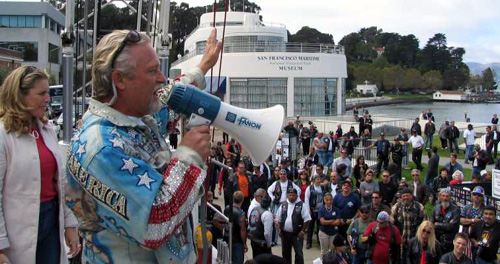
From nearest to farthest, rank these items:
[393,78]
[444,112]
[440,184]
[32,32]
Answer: [440,184]
[32,32]
[444,112]
[393,78]

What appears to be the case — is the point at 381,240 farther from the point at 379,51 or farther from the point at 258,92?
the point at 379,51

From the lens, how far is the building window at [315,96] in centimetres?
3672

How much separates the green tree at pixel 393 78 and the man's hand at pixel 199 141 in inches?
4375

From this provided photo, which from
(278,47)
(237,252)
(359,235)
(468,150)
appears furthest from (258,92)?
(237,252)

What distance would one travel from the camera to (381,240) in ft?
26.6

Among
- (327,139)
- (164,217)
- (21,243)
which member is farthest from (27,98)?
(327,139)

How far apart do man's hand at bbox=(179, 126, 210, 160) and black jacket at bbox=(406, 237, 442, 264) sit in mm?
6471

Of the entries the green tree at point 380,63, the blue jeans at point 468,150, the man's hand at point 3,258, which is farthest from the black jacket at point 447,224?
the green tree at point 380,63

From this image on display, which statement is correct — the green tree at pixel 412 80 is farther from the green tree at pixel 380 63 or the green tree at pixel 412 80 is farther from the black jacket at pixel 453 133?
the black jacket at pixel 453 133

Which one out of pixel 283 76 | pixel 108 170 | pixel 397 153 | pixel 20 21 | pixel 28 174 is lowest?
pixel 397 153

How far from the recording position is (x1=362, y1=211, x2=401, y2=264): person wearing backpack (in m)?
8.09

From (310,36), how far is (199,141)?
11734 cm

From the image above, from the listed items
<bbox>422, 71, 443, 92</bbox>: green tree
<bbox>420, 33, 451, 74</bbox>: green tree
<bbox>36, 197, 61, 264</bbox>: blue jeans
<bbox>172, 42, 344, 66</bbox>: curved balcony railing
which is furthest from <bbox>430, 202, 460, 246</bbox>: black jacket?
<bbox>420, 33, 451, 74</bbox>: green tree

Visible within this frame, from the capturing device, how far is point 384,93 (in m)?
114
